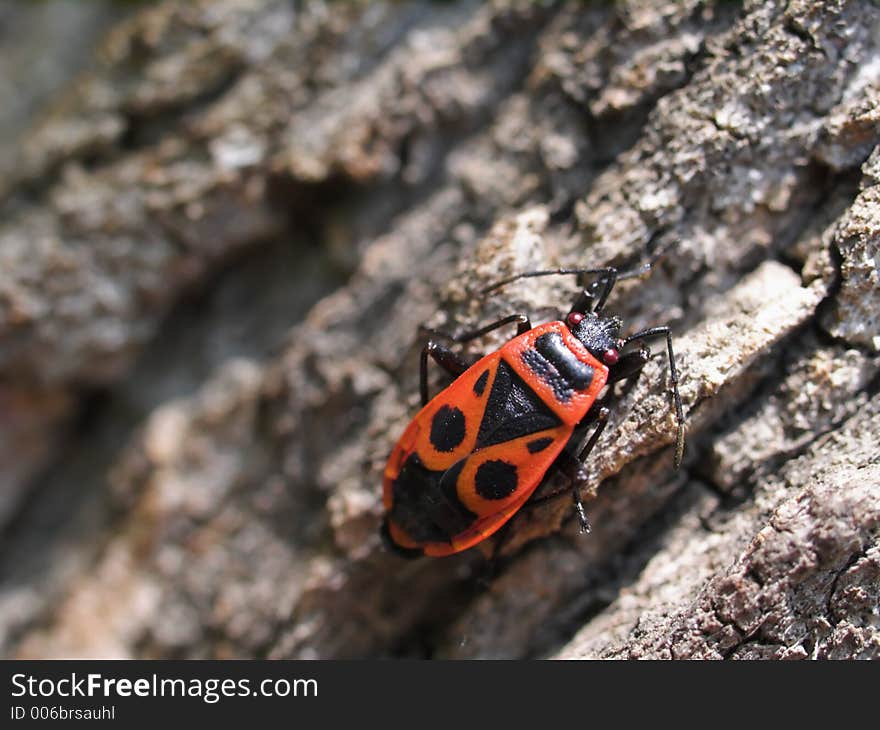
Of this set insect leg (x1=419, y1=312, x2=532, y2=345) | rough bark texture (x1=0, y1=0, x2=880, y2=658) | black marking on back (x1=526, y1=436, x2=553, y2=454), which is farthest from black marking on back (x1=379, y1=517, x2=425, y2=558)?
insect leg (x1=419, y1=312, x2=532, y2=345)

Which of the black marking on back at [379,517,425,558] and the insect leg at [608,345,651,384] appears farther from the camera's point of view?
the black marking on back at [379,517,425,558]

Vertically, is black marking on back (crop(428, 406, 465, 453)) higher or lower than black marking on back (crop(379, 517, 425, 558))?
higher

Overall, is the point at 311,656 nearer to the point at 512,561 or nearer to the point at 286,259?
the point at 512,561

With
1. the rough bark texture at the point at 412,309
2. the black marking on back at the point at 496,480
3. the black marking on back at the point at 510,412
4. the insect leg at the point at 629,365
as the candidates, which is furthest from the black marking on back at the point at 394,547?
the insect leg at the point at 629,365

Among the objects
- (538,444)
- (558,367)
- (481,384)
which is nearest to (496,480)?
Result: (538,444)

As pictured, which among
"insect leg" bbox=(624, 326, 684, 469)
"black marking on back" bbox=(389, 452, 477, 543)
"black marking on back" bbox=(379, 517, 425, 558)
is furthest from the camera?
"black marking on back" bbox=(379, 517, 425, 558)

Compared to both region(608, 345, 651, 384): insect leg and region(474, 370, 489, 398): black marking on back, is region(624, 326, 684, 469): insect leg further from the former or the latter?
region(474, 370, 489, 398): black marking on back
